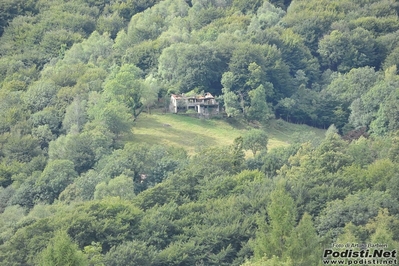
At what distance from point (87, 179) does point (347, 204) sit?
21642 millimetres

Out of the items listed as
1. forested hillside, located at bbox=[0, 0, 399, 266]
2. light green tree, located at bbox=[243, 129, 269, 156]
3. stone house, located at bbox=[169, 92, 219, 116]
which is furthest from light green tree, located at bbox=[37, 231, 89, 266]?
→ stone house, located at bbox=[169, 92, 219, 116]

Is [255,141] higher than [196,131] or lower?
higher

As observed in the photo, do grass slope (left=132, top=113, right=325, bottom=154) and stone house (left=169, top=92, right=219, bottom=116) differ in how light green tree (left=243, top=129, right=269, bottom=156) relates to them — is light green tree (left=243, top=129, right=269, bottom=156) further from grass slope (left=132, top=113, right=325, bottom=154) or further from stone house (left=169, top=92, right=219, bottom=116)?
stone house (left=169, top=92, right=219, bottom=116)

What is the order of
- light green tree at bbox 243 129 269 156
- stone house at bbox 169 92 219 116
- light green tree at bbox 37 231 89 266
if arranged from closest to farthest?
1. light green tree at bbox 37 231 89 266
2. light green tree at bbox 243 129 269 156
3. stone house at bbox 169 92 219 116

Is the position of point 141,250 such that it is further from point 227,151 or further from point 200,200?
point 227,151

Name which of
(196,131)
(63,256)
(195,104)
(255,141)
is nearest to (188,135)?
(196,131)

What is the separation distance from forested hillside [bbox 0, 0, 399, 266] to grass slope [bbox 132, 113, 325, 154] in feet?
3.65

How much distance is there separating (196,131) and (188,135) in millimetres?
1201

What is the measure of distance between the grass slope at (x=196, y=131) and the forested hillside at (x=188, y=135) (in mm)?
1112

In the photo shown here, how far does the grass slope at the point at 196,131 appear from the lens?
4026 inches

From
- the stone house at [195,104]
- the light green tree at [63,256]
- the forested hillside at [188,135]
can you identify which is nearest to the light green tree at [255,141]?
the forested hillside at [188,135]

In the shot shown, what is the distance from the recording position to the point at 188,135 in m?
104

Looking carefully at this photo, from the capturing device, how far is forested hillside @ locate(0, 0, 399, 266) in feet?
260

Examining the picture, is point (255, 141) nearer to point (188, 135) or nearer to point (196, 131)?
point (188, 135)
